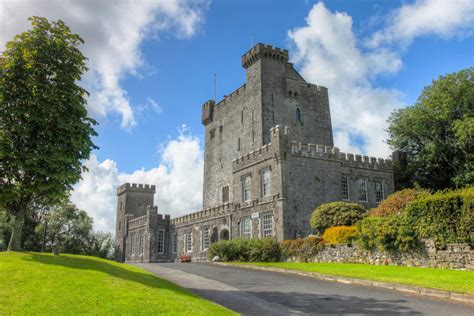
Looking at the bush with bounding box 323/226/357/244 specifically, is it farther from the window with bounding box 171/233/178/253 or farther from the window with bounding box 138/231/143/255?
the window with bounding box 138/231/143/255

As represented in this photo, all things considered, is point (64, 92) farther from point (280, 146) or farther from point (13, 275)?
point (280, 146)

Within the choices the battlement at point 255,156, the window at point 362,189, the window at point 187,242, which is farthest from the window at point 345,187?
the window at point 187,242

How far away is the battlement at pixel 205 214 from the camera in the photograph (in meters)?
38.8

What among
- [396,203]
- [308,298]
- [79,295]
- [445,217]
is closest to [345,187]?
[396,203]

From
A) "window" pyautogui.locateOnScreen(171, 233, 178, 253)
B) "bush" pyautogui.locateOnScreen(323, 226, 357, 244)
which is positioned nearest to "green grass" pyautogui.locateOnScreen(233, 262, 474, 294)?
"bush" pyautogui.locateOnScreen(323, 226, 357, 244)

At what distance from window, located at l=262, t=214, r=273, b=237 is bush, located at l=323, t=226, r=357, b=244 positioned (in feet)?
21.3

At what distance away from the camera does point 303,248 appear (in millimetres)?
27125

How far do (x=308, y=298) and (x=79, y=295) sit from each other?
6568 millimetres

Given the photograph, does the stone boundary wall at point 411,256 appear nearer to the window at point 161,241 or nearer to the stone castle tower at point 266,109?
the stone castle tower at point 266,109

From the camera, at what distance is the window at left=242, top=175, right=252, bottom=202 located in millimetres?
36344

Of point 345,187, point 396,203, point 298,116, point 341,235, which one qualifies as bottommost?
point 341,235

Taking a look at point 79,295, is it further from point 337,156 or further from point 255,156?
point 337,156

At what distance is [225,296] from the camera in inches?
551

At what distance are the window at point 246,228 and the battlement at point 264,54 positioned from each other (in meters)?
17.3
